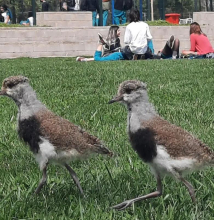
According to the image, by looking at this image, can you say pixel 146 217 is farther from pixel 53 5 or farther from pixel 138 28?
pixel 53 5

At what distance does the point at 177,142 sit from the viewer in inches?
140

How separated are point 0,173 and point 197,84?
6.76 meters

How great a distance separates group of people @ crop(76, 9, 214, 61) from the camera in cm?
2070

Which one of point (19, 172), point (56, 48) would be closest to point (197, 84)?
point (19, 172)

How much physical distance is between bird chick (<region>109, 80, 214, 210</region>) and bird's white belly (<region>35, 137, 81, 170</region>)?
41 cm

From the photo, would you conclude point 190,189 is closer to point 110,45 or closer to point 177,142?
point 177,142

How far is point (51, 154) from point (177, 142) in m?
0.83

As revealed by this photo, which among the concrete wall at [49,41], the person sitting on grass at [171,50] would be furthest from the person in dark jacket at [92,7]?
the person sitting on grass at [171,50]

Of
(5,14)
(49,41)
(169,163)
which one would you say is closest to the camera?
(169,163)

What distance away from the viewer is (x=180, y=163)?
349 cm

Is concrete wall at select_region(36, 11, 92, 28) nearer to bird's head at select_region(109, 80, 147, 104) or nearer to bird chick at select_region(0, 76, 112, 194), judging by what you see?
bird chick at select_region(0, 76, 112, 194)

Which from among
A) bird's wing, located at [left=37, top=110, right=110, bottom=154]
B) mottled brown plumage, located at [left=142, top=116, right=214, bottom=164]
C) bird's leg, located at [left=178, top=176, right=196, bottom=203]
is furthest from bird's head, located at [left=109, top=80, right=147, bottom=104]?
bird's leg, located at [left=178, top=176, right=196, bottom=203]

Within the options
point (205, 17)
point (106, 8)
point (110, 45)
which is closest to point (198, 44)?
point (110, 45)

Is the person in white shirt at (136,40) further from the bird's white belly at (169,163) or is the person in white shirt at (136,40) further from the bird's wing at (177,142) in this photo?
the bird's white belly at (169,163)
